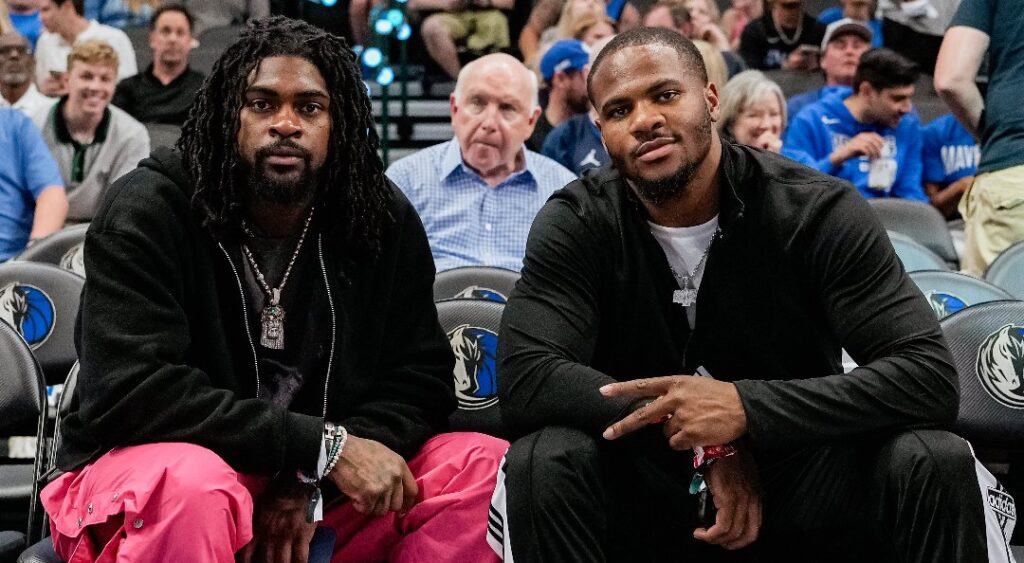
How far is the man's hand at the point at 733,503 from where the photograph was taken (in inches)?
88.1

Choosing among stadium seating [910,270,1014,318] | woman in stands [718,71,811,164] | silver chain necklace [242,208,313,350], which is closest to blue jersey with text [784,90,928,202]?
woman in stands [718,71,811,164]

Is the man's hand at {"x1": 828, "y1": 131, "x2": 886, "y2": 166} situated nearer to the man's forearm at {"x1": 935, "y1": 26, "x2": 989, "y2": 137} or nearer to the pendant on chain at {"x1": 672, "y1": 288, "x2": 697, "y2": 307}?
the man's forearm at {"x1": 935, "y1": 26, "x2": 989, "y2": 137}

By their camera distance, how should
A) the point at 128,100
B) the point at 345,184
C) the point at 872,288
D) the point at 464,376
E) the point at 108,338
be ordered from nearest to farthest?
the point at 108,338
the point at 872,288
the point at 345,184
the point at 464,376
the point at 128,100

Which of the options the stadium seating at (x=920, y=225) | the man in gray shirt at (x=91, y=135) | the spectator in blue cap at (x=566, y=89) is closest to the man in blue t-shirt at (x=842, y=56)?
the spectator in blue cap at (x=566, y=89)

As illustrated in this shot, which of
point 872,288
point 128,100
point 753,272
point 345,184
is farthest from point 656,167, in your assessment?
point 128,100

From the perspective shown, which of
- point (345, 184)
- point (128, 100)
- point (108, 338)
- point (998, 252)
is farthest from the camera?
point (128, 100)

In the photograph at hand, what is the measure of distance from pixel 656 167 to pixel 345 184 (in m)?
0.66

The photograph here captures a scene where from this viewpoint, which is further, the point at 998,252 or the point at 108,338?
the point at 998,252

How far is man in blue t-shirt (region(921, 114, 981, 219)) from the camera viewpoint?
5.79m

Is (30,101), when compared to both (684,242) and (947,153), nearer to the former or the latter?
(947,153)

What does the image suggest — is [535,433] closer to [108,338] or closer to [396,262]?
[396,262]

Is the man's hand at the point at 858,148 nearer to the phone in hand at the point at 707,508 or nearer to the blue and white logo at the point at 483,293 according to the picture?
the blue and white logo at the point at 483,293

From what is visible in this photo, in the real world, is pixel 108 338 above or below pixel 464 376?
above

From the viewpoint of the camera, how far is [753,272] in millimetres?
2492
